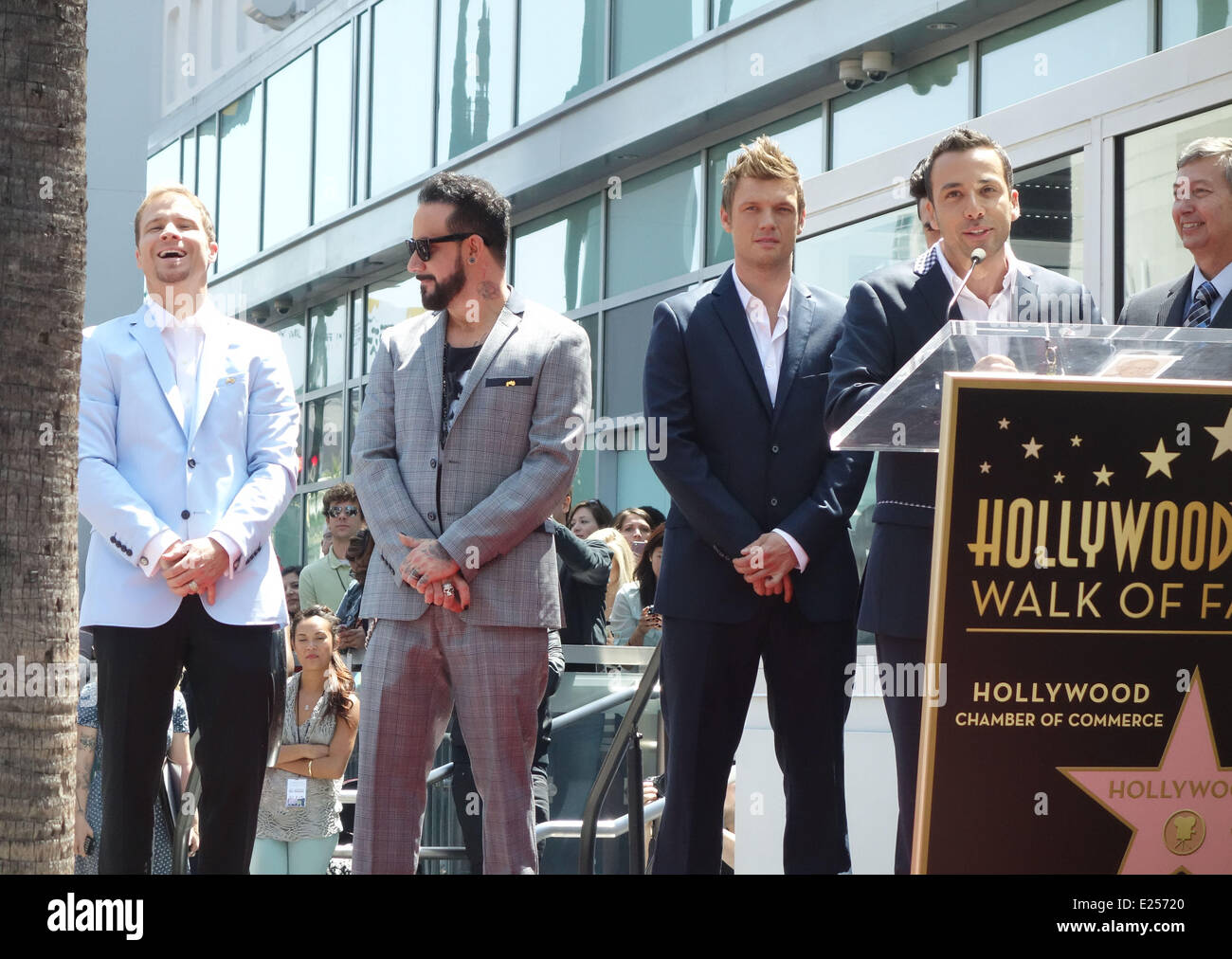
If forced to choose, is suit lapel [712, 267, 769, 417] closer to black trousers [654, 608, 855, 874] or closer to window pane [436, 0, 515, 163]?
black trousers [654, 608, 855, 874]

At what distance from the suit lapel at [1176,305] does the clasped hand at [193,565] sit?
9.16 ft

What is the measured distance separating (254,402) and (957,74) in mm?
8061

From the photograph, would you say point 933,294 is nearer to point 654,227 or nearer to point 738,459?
point 738,459

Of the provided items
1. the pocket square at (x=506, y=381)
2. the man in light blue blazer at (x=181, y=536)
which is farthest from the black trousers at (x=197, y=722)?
the pocket square at (x=506, y=381)

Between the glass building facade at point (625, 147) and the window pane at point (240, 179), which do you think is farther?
the window pane at point (240, 179)

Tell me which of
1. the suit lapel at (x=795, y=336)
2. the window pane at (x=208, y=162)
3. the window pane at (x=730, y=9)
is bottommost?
the suit lapel at (x=795, y=336)

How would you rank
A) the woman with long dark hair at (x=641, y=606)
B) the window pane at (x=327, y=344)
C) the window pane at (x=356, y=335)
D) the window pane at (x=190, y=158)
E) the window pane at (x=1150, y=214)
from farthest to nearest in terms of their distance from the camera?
the window pane at (x=190, y=158) < the window pane at (x=327, y=344) < the window pane at (x=356, y=335) < the woman with long dark hair at (x=641, y=606) < the window pane at (x=1150, y=214)

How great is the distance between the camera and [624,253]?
625 inches

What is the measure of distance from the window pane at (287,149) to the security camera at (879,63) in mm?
11503

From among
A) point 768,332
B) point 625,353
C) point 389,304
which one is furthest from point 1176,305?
point 389,304

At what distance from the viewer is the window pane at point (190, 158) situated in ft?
84.5

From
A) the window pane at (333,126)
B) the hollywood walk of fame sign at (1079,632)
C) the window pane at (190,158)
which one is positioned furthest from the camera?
the window pane at (190,158)

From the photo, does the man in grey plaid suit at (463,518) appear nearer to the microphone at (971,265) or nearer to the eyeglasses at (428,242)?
the eyeglasses at (428,242)

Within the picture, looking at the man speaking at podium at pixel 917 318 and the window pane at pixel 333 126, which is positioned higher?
the window pane at pixel 333 126
